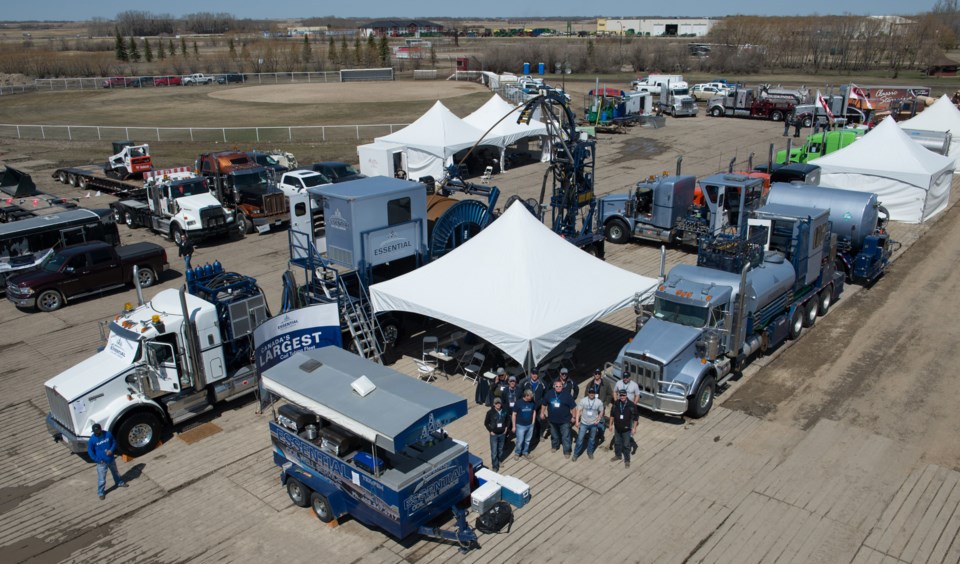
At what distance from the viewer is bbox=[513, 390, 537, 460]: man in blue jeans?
39.0ft

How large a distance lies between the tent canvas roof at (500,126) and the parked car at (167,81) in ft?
171

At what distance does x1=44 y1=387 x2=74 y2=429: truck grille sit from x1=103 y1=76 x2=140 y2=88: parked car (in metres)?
70.6

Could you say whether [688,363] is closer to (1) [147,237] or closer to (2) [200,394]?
(2) [200,394]

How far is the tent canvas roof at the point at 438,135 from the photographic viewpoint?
32344mm

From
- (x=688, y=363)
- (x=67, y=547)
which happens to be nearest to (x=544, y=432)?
(x=688, y=363)

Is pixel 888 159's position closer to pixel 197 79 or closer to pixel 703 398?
pixel 703 398

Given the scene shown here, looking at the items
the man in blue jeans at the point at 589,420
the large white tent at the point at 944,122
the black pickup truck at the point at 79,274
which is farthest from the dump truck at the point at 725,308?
the large white tent at the point at 944,122

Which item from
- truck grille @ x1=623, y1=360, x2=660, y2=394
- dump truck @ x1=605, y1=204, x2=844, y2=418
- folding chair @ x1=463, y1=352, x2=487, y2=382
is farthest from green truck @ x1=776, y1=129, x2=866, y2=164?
truck grille @ x1=623, y1=360, x2=660, y2=394

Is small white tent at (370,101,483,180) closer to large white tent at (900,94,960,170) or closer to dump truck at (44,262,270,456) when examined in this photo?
dump truck at (44,262,270,456)

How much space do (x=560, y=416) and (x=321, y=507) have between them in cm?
416

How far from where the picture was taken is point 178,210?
Result: 25.6 m

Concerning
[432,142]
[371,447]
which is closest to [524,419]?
[371,447]

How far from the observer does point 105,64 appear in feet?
292

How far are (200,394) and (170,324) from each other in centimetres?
149
